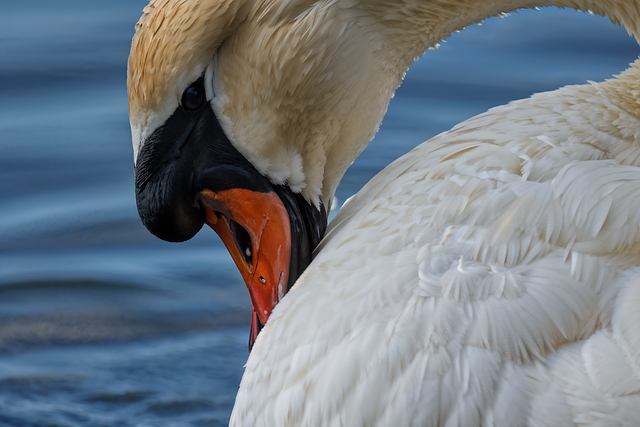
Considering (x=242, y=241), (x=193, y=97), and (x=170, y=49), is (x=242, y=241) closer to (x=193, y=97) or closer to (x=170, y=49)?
(x=193, y=97)

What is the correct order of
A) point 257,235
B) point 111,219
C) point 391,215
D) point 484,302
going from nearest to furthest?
1. point 484,302
2. point 391,215
3. point 257,235
4. point 111,219

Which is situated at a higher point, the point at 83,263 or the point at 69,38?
the point at 69,38

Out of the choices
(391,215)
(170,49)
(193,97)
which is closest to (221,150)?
(193,97)

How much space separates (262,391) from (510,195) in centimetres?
61

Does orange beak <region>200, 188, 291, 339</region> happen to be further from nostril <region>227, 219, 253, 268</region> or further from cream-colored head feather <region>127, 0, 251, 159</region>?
cream-colored head feather <region>127, 0, 251, 159</region>

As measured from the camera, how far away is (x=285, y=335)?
1.67 meters

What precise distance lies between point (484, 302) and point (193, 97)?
0.78 m

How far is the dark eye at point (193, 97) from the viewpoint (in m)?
1.85

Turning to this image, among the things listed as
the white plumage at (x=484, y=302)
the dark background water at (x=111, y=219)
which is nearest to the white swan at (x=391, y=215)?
the white plumage at (x=484, y=302)

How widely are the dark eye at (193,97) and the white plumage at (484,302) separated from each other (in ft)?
1.47

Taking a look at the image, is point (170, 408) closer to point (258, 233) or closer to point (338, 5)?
point (258, 233)

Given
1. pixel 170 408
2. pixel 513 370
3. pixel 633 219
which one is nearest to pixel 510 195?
pixel 633 219

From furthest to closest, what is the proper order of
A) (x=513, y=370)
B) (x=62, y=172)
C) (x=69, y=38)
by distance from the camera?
(x=69, y=38)
(x=62, y=172)
(x=513, y=370)

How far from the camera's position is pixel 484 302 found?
150 cm
